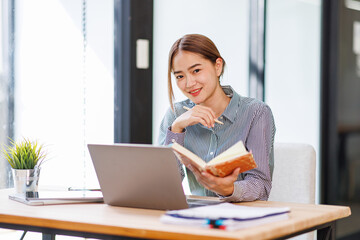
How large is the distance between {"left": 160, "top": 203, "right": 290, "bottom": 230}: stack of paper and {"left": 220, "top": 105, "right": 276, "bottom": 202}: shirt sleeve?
349 mm

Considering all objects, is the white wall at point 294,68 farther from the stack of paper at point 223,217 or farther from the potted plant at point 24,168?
the stack of paper at point 223,217

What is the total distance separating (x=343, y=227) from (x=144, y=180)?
2851mm

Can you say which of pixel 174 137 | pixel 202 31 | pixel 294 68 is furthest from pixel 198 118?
pixel 294 68

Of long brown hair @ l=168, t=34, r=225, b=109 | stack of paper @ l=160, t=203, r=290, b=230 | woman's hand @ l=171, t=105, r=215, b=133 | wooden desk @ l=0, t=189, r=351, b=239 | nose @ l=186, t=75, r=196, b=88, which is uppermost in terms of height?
long brown hair @ l=168, t=34, r=225, b=109

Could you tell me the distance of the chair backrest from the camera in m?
2.08

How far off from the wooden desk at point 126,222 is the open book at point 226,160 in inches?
6.4

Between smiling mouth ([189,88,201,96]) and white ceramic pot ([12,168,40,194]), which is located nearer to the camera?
white ceramic pot ([12,168,40,194])

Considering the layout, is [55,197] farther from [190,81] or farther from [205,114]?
[190,81]

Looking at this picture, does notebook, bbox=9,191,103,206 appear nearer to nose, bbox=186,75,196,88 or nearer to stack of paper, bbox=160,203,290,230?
stack of paper, bbox=160,203,290,230

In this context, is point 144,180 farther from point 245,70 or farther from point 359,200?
point 359,200

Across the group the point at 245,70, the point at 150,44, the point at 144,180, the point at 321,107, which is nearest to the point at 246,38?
the point at 245,70

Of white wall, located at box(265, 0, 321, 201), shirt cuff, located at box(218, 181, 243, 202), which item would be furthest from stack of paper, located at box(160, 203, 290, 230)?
white wall, located at box(265, 0, 321, 201)

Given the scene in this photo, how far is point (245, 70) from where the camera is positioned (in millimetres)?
3537

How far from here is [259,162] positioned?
1.89 metres
